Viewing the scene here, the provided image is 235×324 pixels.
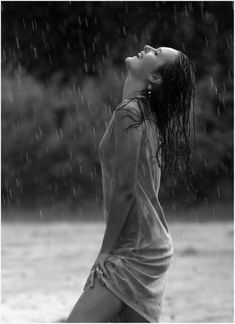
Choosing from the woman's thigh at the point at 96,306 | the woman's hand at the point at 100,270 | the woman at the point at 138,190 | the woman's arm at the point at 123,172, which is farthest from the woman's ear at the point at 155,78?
the woman's thigh at the point at 96,306

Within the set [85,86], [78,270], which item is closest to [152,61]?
[78,270]

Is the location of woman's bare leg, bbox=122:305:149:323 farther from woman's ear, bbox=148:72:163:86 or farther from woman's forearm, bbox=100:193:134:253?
woman's ear, bbox=148:72:163:86

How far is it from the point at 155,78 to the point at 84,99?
16.1 meters

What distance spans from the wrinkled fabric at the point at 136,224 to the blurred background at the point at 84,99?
12526 millimetres

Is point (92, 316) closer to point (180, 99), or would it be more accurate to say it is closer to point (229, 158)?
point (180, 99)

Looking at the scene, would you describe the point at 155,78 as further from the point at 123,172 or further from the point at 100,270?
the point at 100,270

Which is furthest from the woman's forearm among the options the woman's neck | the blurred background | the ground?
the blurred background

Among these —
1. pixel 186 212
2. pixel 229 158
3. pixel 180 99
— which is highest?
pixel 180 99

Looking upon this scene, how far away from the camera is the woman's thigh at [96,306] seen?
9.04 ft

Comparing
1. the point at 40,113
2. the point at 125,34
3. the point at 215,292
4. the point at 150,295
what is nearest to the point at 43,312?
the point at 215,292

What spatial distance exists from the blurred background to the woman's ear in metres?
12.5

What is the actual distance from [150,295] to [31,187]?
16.3 metres

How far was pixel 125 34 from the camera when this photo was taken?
19797 millimetres

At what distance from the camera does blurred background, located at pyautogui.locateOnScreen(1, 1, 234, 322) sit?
60.7 feet
